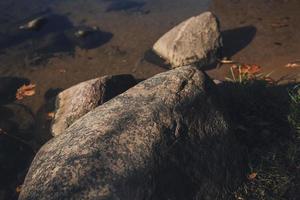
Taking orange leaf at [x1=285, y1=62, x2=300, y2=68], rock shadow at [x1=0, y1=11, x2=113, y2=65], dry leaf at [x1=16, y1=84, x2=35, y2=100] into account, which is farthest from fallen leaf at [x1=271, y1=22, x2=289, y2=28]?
dry leaf at [x1=16, y1=84, x2=35, y2=100]

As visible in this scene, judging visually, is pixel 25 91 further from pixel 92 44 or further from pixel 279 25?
pixel 279 25

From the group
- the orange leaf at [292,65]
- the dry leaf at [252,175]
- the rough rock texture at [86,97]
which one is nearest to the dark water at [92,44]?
the orange leaf at [292,65]

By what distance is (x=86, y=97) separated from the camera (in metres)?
6.32

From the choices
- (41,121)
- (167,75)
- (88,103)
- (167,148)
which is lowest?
(41,121)

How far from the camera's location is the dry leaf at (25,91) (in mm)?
7711

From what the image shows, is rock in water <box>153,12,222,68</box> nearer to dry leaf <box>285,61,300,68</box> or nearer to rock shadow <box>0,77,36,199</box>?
dry leaf <box>285,61,300,68</box>

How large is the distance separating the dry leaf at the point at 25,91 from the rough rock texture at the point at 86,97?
125 centimetres

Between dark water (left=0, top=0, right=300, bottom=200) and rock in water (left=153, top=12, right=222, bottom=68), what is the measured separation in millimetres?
300

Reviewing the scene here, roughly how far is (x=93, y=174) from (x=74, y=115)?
255 centimetres

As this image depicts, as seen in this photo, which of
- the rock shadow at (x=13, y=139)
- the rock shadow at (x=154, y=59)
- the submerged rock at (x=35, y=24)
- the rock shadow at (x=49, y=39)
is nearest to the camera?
the rock shadow at (x=13, y=139)

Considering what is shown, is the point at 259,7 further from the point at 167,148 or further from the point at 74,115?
the point at 167,148

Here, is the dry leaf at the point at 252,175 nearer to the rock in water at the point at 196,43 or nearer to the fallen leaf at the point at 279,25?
the rock in water at the point at 196,43

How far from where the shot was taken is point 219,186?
463cm

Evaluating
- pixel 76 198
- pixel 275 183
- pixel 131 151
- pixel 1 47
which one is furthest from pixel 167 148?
pixel 1 47
